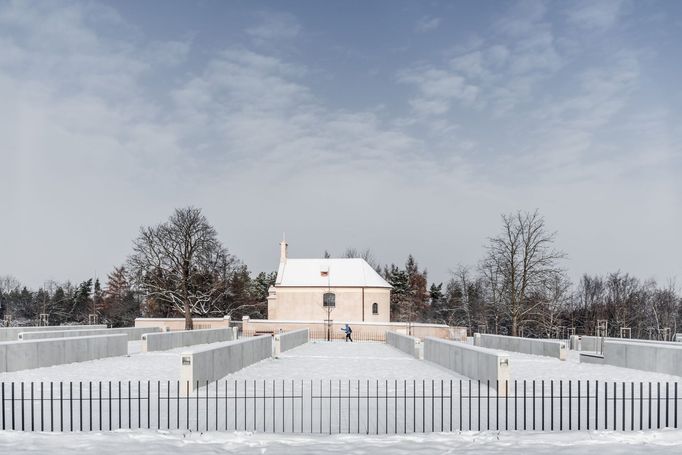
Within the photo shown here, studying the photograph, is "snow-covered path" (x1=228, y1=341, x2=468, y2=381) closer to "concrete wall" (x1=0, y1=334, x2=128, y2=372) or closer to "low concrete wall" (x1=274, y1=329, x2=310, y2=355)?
"low concrete wall" (x1=274, y1=329, x2=310, y2=355)

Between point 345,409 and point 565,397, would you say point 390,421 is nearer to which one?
point 345,409

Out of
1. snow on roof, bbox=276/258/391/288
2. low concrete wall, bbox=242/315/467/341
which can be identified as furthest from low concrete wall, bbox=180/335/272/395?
snow on roof, bbox=276/258/391/288

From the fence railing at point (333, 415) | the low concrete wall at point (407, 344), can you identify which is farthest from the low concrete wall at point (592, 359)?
the fence railing at point (333, 415)

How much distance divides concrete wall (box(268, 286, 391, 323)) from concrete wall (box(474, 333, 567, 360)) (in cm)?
3105

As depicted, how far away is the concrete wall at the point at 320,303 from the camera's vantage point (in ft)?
244

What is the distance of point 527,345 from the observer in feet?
120

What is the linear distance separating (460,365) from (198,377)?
31.7 ft

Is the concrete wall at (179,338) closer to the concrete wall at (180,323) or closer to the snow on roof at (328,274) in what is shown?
the concrete wall at (180,323)

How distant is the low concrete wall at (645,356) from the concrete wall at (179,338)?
22188 mm

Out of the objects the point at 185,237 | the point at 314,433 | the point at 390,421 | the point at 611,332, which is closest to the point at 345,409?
the point at 390,421

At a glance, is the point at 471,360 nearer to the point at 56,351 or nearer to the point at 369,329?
the point at 56,351

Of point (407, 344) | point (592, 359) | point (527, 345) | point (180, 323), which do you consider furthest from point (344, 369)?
point (180, 323)

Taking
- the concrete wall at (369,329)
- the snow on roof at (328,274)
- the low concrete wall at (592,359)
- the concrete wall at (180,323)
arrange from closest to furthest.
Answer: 1. the low concrete wall at (592,359)
2. the concrete wall at (369,329)
3. the concrete wall at (180,323)
4. the snow on roof at (328,274)

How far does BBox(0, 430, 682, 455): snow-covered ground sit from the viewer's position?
1118 cm
